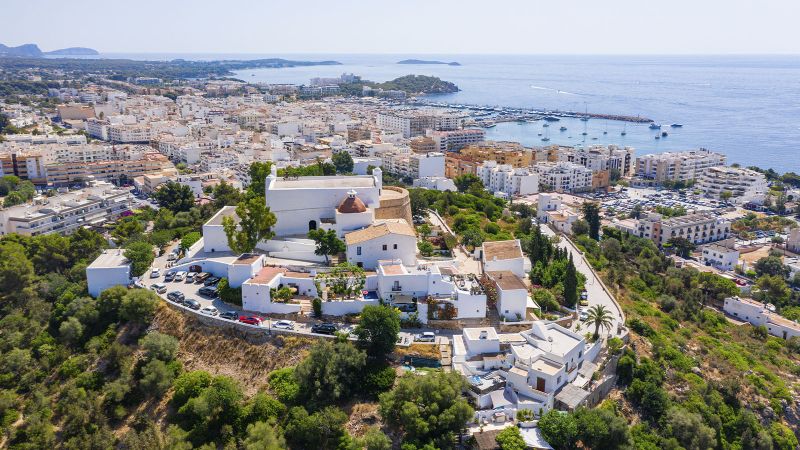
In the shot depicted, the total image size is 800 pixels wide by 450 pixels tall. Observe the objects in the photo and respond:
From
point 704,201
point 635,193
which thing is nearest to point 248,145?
point 635,193

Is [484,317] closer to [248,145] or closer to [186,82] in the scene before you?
[248,145]

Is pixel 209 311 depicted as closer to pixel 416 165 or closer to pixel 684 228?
pixel 416 165

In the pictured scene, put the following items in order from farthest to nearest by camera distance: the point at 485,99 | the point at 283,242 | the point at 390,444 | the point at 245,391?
the point at 485,99 < the point at 283,242 < the point at 245,391 < the point at 390,444

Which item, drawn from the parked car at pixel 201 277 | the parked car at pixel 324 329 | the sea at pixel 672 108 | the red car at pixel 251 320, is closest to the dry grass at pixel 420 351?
the parked car at pixel 324 329

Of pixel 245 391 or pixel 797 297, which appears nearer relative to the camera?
pixel 245 391

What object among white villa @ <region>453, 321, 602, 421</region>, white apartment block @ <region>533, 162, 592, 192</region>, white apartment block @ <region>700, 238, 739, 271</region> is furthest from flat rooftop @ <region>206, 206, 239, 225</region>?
white apartment block @ <region>533, 162, 592, 192</region>

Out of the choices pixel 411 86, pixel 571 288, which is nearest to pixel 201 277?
pixel 571 288

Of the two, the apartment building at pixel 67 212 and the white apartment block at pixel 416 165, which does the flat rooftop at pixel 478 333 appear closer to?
the apartment building at pixel 67 212
